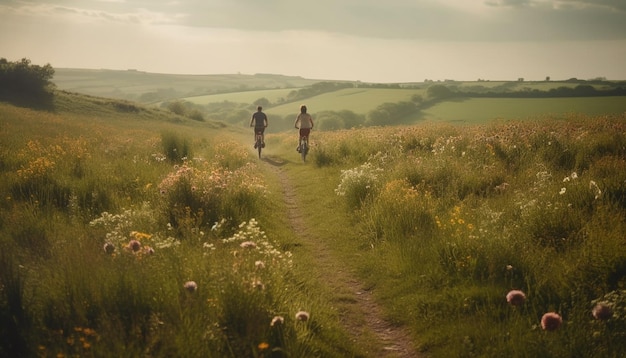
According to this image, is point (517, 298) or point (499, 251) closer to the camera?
point (517, 298)

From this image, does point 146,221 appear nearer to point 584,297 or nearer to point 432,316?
point 432,316

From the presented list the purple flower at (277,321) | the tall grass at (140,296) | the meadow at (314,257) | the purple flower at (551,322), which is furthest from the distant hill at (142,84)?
the purple flower at (551,322)

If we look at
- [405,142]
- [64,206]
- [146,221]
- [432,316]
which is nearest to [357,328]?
[432,316]

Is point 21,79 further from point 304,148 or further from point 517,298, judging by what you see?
point 517,298

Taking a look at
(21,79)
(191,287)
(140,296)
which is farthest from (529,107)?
(21,79)

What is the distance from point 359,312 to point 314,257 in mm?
2057

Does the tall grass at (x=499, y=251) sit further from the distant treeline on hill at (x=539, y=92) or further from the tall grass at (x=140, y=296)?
the distant treeline on hill at (x=539, y=92)

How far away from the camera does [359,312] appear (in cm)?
548

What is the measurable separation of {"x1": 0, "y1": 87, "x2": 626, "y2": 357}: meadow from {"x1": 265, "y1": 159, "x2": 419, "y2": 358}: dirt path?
14 cm

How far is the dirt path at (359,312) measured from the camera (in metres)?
4.69

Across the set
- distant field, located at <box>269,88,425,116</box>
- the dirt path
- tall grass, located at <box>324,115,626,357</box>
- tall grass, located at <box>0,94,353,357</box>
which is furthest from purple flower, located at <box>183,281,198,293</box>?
distant field, located at <box>269,88,425,116</box>

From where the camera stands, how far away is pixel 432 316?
5.06 meters

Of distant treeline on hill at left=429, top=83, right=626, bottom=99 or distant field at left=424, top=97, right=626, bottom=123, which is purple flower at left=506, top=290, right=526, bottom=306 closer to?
distant field at left=424, top=97, right=626, bottom=123

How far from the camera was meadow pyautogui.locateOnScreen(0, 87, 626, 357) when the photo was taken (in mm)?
3773
